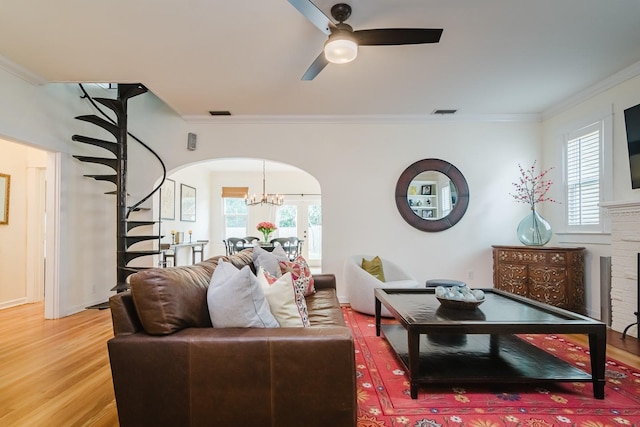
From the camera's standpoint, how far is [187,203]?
25.7 feet

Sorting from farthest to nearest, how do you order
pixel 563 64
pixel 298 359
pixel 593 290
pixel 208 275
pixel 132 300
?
pixel 593 290 → pixel 563 64 → pixel 208 275 → pixel 132 300 → pixel 298 359

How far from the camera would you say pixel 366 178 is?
15.6ft

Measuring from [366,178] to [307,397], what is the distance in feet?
11.8

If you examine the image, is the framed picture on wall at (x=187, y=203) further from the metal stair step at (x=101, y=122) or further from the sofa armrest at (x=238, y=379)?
the sofa armrest at (x=238, y=379)

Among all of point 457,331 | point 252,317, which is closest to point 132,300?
point 252,317

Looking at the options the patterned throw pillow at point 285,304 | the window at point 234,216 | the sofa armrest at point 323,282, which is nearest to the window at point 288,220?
the window at point 234,216

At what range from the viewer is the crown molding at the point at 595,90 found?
3391mm

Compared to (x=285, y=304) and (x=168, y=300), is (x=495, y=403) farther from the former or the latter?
(x=168, y=300)

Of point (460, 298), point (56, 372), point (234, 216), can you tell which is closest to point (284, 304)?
point (460, 298)

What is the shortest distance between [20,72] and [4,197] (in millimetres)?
2075

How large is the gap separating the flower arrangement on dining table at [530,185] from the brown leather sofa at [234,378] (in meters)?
4.21

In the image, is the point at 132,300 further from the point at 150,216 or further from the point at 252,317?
the point at 150,216

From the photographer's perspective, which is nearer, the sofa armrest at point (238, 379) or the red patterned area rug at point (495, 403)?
the sofa armrest at point (238, 379)

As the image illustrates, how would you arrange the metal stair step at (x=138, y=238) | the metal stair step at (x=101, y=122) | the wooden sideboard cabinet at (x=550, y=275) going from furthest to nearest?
the metal stair step at (x=138, y=238)
the metal stair step at (x=101, y=122)
the wooden sideboard cabinet at (x=550, y=275)
